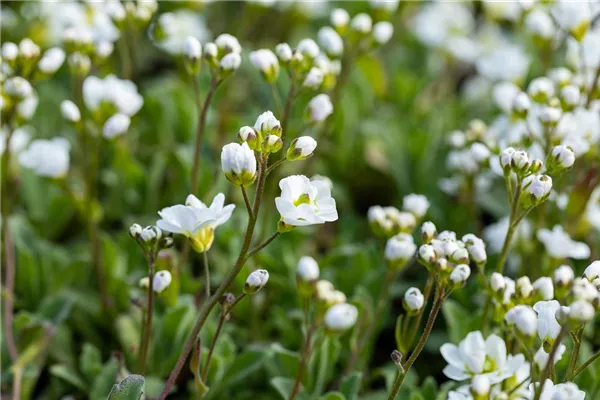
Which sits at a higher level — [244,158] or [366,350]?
[244,158]

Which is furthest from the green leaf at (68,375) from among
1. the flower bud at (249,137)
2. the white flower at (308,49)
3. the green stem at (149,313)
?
the white flower at (308,49)

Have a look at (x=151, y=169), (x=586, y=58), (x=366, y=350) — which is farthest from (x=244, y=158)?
(x=586, y=58)

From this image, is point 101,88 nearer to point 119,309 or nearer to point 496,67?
point 119,309

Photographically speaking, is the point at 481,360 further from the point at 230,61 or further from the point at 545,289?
the point at 230,61

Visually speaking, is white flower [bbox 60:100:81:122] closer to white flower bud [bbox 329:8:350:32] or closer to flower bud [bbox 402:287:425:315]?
white flower bud [bbox 329:8:350:32]

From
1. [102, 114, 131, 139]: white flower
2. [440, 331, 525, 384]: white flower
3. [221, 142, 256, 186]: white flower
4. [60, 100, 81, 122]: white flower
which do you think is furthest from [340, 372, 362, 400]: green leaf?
[60, 100, 81, 122]: white flower

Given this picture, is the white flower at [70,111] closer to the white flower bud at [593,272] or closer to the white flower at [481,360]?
the white flower at [481,360]
